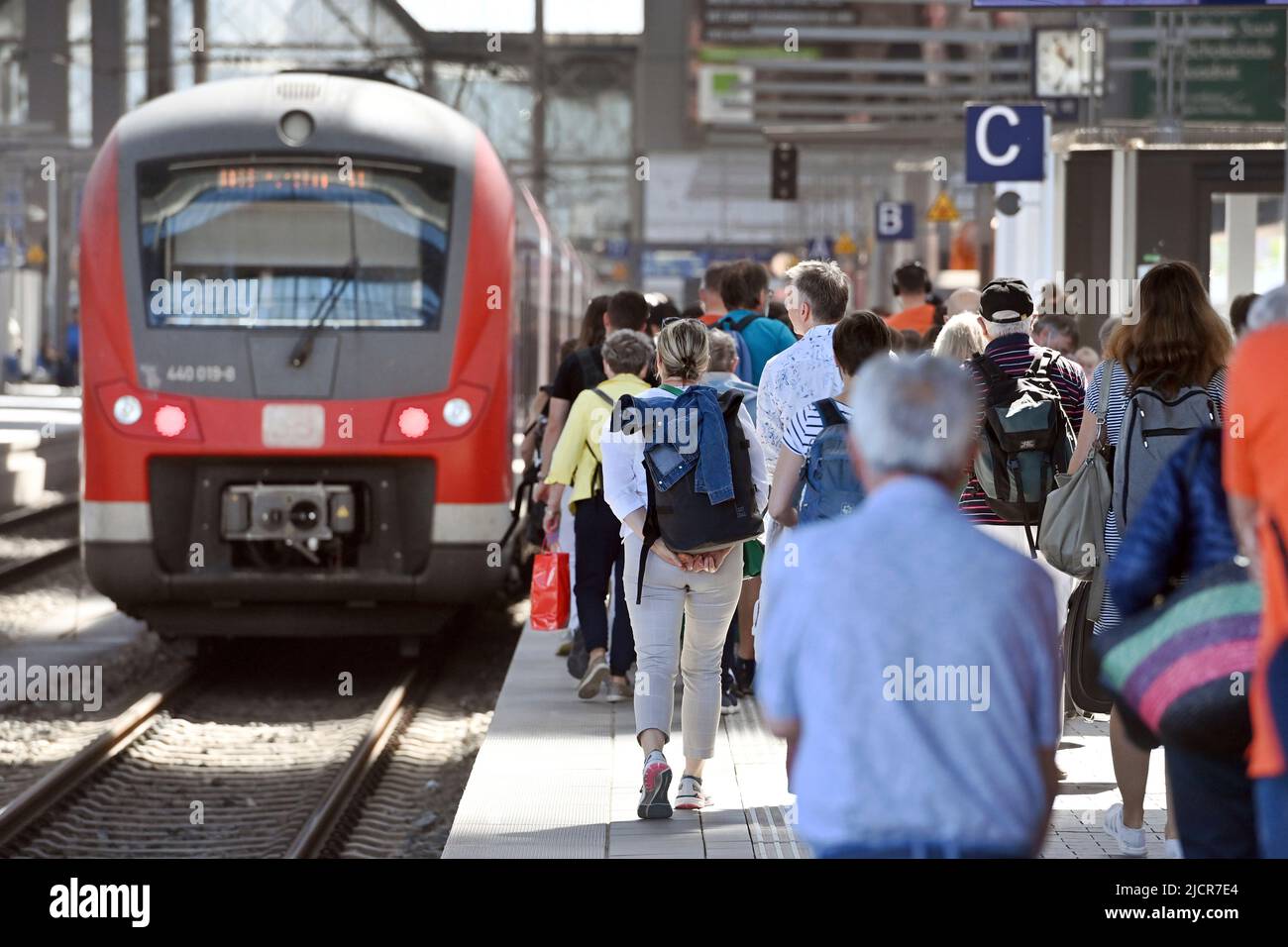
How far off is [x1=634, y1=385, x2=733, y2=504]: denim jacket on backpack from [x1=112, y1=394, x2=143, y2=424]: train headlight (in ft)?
14.1

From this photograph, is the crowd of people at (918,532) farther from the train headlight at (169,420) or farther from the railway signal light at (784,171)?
the railway signal light at (784,171)

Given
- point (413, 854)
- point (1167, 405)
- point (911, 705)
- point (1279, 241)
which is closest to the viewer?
point (911, 705)

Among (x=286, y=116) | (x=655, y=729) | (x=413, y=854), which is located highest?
(x=286, y=116)

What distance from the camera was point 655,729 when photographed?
668 centimetres

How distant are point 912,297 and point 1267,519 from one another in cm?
717

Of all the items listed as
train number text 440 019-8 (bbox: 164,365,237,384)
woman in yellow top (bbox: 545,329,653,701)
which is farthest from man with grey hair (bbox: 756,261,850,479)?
train number text 440 019-8 (bbox: 164,365,237,384)

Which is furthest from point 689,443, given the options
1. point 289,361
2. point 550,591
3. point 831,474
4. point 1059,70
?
point 1059,70

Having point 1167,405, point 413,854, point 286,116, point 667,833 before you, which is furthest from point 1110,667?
point 286,116

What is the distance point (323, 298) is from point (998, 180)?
221 inches

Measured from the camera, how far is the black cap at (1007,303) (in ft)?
Answer: 23.0

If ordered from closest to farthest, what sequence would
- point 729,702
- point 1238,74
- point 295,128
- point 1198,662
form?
1. point 1198,662
2. point 729,702
3. point 295,128
4. point 1238,74

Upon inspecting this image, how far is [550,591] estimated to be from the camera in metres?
8.46

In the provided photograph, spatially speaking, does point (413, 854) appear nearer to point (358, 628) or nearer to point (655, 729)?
point (655, 729)

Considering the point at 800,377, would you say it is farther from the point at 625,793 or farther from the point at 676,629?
the point at 625,793
